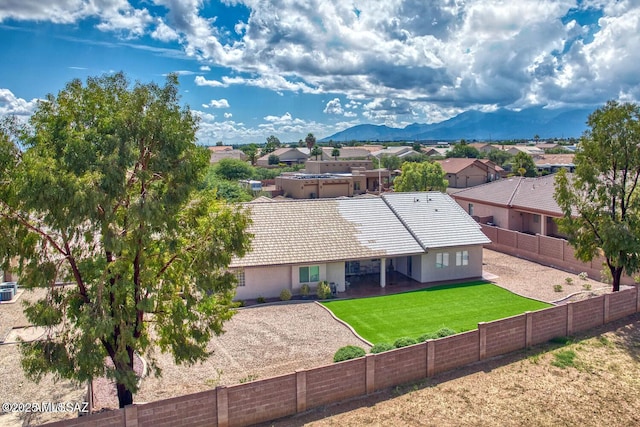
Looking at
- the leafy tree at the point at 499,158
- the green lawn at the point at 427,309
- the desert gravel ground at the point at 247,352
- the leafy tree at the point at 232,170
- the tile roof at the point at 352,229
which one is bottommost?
the desert gravel ground at the point at 247,352

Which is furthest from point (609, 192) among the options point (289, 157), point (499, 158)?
point (289, 157)

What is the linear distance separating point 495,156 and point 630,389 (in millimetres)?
120824

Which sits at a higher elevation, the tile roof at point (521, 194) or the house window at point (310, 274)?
the tile roof at point (521, 194)

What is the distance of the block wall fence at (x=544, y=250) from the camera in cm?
3019

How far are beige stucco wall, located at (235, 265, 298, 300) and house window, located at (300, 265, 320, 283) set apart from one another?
0.77m

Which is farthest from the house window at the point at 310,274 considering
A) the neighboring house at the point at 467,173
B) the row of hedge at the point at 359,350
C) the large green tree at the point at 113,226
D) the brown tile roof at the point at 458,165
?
the brown tile roof at the point at 458,165

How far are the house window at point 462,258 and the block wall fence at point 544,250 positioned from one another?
21.1 ft

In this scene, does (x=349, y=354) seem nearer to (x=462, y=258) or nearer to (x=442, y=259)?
(x=442, y=259)

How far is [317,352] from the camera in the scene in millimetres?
19094

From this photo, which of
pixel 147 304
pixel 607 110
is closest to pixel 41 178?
pixel 147 304

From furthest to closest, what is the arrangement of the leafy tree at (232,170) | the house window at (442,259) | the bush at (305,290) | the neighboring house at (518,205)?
the leafy tree at (232,170) → the neighboring house at (518,205) → the house window at (442,259) → the bush at (305,290)

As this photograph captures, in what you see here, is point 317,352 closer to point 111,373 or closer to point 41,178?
point 111,373

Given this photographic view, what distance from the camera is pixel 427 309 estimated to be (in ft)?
79.8

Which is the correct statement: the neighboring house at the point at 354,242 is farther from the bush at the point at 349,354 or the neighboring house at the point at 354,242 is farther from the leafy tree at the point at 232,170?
the leafy tree at the point at 232,170
